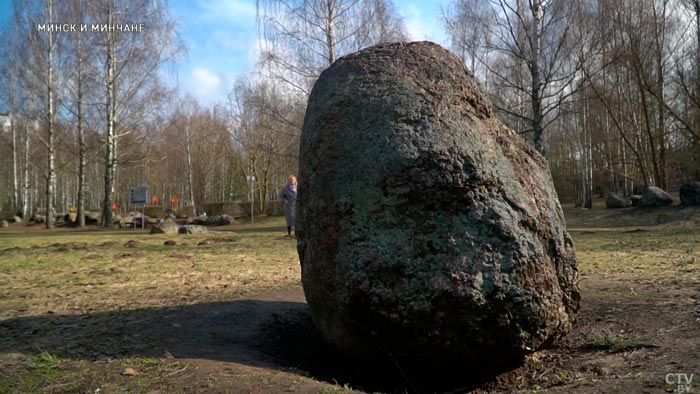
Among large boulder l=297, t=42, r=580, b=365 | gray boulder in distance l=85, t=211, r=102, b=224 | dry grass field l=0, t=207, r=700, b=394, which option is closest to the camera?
dry grass field l=0, t=207, r=700, b=394

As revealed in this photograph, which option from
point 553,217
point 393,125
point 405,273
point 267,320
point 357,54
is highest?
point 357,54

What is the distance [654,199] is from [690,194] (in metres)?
1.24

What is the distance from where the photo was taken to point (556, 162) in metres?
38.2

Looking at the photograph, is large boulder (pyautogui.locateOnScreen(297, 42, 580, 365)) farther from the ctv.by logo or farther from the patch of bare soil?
the ctv.by logo

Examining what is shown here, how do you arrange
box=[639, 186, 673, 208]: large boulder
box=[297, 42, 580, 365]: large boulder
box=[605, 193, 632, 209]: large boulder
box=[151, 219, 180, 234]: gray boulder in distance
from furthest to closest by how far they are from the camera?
box=[605, 193, 632, 209]: large boulder
box=[639, 186, 673, 208]: large boulder
box=[151, 219, 180, 234]: gray boulder in distance
box=[297, 42, 580, 365]: large boulder

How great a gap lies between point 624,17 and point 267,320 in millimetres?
21077

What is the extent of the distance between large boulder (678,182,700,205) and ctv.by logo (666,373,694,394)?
55.8 ft

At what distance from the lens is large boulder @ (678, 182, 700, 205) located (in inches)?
674

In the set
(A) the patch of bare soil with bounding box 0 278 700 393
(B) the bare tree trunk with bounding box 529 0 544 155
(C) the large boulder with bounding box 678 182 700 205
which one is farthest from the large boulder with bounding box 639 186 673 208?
(A) the patch of bare soil with bounding box 0 278 700 393

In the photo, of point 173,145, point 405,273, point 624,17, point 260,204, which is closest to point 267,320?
point 405,273

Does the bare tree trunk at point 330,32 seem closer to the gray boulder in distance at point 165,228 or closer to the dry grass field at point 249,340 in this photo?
the gray boulder in distance at point 165,228

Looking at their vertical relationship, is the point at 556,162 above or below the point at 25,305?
above

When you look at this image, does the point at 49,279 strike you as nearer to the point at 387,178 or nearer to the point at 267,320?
the point at 267,320

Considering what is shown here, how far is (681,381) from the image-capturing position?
280 centimetres
